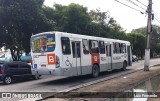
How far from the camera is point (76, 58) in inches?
693

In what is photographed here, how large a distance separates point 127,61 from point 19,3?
12324mm

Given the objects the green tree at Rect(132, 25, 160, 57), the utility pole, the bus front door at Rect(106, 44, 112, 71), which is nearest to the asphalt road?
the bus front door at Rect(106, 44, 112, 71)

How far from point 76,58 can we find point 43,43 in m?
2.32

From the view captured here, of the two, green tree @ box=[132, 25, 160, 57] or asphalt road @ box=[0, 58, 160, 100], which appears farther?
green tree @ box=[132, 25, 160, 57]

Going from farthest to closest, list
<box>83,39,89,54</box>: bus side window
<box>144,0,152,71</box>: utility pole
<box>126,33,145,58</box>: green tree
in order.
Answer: <box>126,33,145,58</box>: green tree, <box>144,0,152,71</box>: utility pole, <box>83,39,89,54</box>: bus side window

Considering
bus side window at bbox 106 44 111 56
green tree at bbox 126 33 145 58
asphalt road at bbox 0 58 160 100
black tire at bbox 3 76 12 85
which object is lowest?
asphalt road at bbox 0 58 160 100

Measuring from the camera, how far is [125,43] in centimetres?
2688

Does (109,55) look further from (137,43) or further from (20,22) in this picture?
(137,43)

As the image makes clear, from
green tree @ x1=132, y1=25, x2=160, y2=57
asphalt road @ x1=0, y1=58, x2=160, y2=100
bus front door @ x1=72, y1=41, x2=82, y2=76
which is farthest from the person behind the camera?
green tree @ x1=132, y1=25, x2=160, y2=57

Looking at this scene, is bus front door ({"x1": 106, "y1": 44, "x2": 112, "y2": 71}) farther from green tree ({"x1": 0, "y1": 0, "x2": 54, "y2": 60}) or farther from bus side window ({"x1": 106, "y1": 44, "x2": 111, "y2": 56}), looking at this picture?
green tree ({"x1": 0, "y1": 0, "x2": 54, "y2": 60})

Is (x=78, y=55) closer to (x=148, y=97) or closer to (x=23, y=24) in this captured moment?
(x=148, y=97)

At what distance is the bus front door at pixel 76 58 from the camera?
683 inches

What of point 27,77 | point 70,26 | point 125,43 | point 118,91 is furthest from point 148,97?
point 70,26

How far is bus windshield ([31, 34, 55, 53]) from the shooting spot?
16413 millimetres
